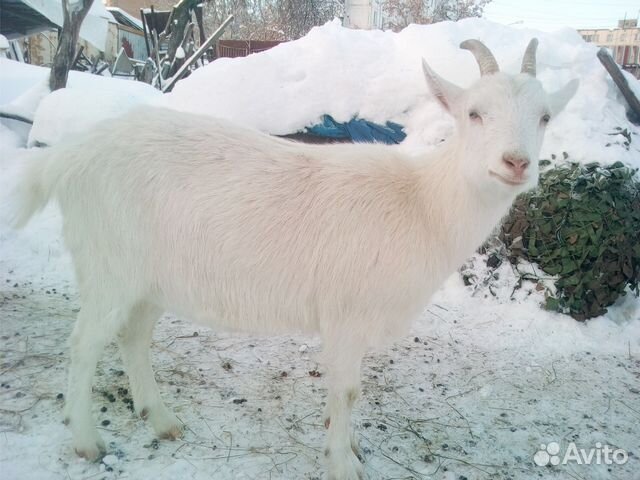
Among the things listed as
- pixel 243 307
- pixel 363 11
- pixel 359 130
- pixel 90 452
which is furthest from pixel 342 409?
pixel 363 11

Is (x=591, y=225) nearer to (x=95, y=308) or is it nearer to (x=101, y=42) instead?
(x=95, y=308)

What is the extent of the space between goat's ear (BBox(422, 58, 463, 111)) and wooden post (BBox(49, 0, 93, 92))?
7.55m

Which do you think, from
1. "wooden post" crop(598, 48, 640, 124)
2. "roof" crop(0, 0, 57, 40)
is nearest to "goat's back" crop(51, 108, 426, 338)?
"wooden post" crop(598, 48, 640, 124)

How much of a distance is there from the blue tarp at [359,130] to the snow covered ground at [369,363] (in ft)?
0.39

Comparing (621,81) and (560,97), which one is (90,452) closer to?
(560,97)

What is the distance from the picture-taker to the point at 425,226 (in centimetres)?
272

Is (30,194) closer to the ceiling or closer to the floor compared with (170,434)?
closer to the ceiling

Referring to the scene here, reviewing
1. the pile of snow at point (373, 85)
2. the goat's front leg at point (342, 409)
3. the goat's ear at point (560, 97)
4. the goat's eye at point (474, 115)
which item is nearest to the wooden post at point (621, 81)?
the pile of snow at point (373, 85)

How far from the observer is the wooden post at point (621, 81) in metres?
5.66

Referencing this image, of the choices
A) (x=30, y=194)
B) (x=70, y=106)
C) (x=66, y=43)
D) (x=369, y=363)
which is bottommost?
(x=369, y=363)

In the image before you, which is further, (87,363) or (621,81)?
(621,81)

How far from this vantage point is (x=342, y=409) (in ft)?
9.10

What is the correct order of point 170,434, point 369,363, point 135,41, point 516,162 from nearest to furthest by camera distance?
point 516,162, point 170,434, point 369,363, point 135,41

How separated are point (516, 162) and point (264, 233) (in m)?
1.28
